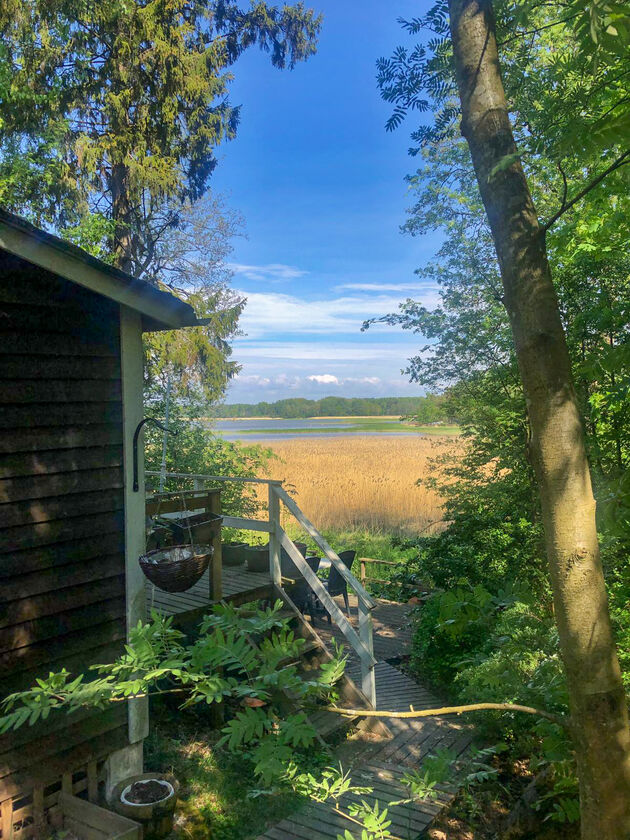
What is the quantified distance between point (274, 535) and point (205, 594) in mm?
852

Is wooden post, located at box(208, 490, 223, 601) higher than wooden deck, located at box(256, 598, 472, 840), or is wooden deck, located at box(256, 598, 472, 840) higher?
wooden post, located at box(208, 490, 223, 601)

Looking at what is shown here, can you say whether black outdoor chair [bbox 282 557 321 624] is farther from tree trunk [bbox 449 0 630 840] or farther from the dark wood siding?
tree trunk [bbox 449 0 630 840]

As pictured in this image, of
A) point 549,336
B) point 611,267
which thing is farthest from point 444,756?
point 611,267

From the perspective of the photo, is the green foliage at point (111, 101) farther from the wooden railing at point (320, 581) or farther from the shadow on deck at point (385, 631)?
the shadow on deck at point (385, 631)

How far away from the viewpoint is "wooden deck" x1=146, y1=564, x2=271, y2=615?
17.0 feet

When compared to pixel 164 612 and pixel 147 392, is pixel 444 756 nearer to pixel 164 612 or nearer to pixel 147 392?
pixel 164 612

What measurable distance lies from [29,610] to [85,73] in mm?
10430

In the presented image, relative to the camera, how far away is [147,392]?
12.0 metres

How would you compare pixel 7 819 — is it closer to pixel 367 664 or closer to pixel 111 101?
pixel 367 664

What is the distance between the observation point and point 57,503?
3764 mm

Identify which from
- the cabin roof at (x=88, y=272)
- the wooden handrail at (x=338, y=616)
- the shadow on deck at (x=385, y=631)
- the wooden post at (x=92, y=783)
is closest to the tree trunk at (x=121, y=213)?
the shadow on deck at (x=385, y=631)

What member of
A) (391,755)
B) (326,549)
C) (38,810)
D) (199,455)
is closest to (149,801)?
(38,810)

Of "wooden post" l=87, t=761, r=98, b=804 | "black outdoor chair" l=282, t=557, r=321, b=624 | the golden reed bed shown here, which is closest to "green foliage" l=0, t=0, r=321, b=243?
the golden reed bed

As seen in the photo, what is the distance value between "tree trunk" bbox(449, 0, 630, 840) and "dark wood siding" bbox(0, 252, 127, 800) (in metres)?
2.88
